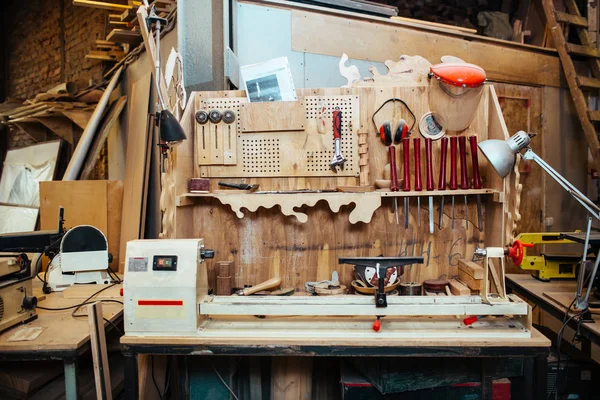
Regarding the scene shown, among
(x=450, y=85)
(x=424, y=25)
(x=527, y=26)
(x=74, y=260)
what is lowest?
(x=74, y=260)

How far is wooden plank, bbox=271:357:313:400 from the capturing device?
1924 mm

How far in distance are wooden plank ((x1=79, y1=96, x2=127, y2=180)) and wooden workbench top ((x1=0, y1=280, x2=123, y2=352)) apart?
1.50 meters

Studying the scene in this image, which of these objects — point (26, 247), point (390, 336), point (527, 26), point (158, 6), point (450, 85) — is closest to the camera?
point (390, 336)

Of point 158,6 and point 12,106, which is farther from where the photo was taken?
point 12,106

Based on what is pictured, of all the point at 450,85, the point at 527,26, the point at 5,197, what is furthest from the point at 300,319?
the point at 5,197

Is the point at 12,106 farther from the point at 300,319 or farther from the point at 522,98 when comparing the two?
the point at 522,98

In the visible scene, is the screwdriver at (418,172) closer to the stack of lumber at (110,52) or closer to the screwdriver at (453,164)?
the screwdriver at (453,164)

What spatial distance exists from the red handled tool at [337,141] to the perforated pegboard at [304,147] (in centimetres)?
2

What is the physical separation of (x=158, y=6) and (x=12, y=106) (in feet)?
13.6

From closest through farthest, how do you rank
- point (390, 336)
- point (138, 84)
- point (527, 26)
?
1. point (390, 336)
2. point (138, 84)
3. point (527, 26)

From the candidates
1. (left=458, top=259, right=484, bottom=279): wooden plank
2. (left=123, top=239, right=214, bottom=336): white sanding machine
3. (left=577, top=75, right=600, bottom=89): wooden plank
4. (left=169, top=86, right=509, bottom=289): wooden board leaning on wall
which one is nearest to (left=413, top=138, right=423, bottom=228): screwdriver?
(left=169, top=86, right=509, bottom=289): wooden board leaning on wall

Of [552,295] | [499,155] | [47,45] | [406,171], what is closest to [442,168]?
[406,171]

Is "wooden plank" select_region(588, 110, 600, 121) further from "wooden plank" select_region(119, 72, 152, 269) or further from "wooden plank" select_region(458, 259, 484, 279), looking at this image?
"wooden plank" select_region(119, 72, 152, 269)

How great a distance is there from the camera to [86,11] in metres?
5.32
